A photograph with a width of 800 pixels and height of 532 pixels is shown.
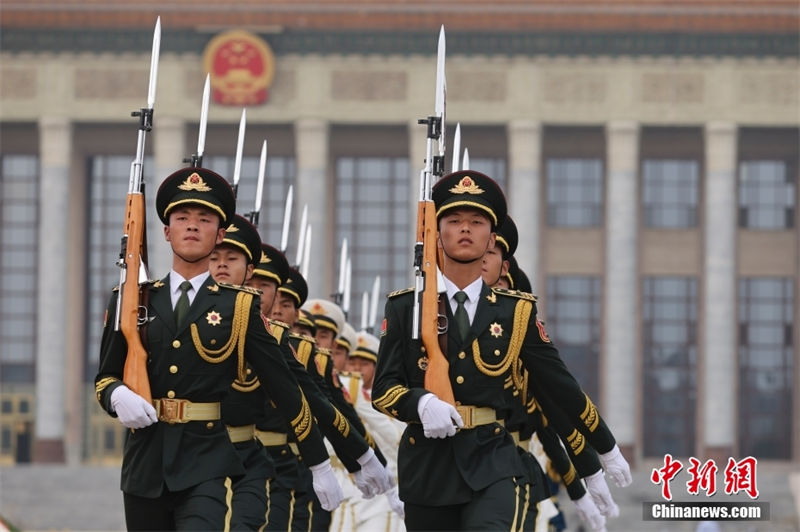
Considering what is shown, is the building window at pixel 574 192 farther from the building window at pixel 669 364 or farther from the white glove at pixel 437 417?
the white glove at pixel 437 417

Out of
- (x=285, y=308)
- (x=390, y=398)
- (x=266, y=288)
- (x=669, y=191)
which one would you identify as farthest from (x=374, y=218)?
(x=390, y=398)

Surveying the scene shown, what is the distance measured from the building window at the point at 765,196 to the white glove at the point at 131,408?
53.0 metres

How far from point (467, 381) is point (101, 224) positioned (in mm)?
53581

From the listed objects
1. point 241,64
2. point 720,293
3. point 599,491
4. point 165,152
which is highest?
point 241,64

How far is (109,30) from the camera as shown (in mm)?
58281

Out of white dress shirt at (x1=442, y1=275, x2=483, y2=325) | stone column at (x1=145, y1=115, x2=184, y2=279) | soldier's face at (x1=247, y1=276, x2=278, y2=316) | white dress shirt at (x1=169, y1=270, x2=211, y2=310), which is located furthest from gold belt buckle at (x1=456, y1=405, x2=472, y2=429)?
stone column at (x1=145, y1=115, x2=184, y2=279)

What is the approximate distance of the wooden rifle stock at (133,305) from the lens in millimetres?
8281

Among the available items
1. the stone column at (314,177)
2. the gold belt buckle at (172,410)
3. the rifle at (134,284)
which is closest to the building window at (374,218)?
the stone column at (314,177)

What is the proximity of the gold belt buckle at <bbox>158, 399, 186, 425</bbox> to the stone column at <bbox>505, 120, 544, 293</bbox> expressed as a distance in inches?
1933

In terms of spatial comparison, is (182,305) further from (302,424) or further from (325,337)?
(325,337)

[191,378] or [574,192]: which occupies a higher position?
[574,192]

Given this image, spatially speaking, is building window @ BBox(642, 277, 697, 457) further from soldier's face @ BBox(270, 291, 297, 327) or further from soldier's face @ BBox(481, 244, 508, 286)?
soldier's face @ BBox(481, 244, 508, 286)

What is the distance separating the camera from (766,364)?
59.7 metres

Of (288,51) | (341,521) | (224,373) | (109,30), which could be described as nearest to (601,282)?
(288,51)
